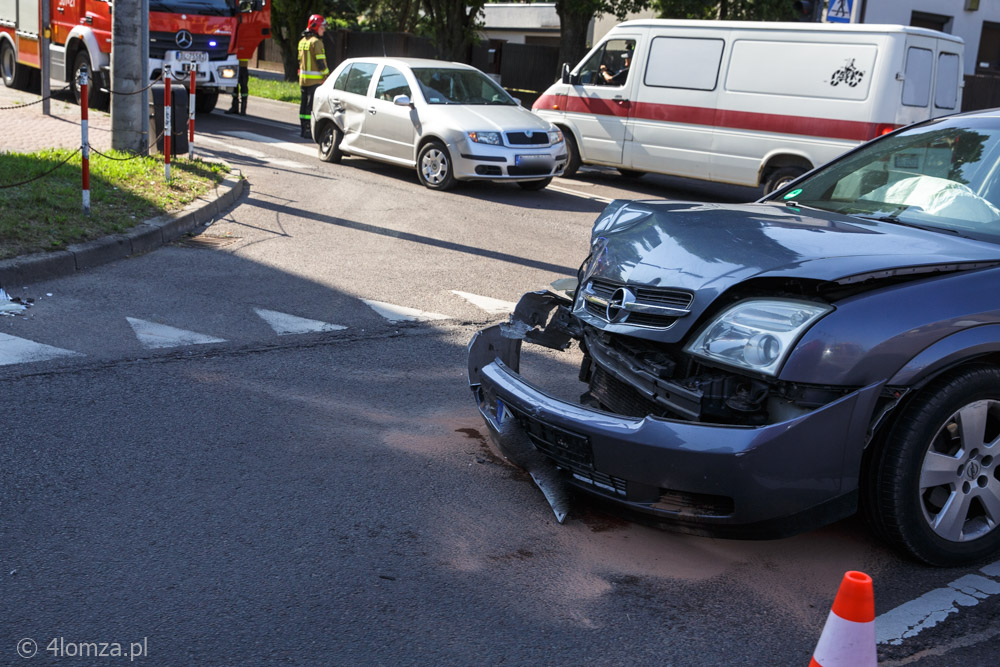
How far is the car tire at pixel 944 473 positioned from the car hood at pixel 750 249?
0.48m

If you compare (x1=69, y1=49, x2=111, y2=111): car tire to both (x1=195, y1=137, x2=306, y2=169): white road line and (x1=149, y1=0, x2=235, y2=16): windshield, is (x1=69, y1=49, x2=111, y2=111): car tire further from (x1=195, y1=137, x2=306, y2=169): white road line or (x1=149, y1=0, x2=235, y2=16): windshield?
(x1=195, y1=137, x2=306, y2=169): white road line

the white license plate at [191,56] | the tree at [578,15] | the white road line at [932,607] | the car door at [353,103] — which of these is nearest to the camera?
the white road line at [932,607]

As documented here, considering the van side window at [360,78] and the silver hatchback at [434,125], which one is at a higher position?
the van side window at [360,78]

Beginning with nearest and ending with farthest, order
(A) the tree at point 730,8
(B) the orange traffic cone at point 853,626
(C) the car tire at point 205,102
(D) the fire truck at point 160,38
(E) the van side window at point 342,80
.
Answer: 1. (B) the orange traffic cone at point 853,626
2. (E) the van side window at point 342,80
3. (D) the fire truck at point 160,38
4. (C) the car tire at point 205,102
5. (A) the tree at point 730,8

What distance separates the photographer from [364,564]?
3521mm

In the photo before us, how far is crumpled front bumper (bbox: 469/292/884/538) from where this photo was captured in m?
3.37

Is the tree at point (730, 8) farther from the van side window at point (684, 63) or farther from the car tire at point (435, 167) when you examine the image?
the car tire at point (435, 167)

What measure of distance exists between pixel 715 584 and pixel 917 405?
36.3 inches

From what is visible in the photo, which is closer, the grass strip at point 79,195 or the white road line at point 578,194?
the grass strip at point 79,195

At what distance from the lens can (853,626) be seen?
251 cm

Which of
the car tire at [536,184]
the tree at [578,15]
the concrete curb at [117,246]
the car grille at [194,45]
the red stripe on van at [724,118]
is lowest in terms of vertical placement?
the concrete curb at [117,246]

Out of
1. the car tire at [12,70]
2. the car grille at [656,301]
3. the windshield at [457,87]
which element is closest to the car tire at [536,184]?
the windshield at [457,87]

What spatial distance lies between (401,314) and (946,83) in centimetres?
882

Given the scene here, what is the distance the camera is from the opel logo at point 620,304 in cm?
392
